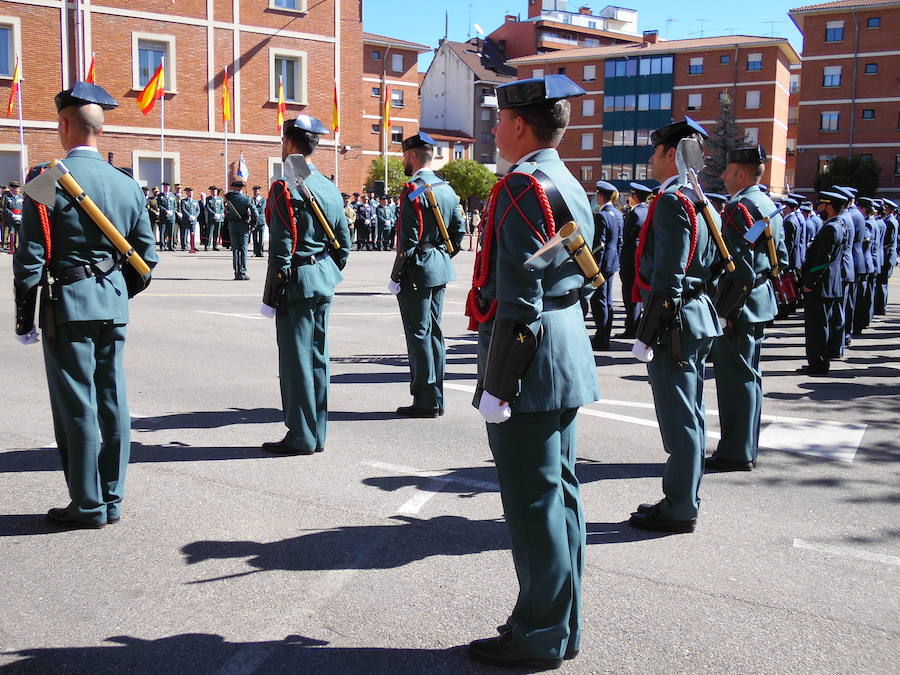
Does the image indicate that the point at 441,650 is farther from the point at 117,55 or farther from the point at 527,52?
the point at 527,52

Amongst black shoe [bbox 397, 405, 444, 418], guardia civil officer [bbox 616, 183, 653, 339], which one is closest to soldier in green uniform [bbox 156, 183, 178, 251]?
guardia civil officer [bbox 616, 183, 653, 339]

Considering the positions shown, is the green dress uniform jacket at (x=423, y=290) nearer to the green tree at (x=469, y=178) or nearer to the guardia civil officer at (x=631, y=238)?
the guardia civil officer at (x=631, y=238)

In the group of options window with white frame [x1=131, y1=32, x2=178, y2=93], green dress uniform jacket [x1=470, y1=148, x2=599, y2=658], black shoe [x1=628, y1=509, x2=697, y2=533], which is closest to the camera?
green dress uniform jacket [x1=470, y1=148, x2=599, y2=658]

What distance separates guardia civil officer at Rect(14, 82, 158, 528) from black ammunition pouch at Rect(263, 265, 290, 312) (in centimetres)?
124

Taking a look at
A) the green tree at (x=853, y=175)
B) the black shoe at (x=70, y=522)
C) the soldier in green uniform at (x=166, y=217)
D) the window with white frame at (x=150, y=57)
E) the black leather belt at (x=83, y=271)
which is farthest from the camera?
the green tree at (x=853, y=175)

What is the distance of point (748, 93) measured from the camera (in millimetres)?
75250

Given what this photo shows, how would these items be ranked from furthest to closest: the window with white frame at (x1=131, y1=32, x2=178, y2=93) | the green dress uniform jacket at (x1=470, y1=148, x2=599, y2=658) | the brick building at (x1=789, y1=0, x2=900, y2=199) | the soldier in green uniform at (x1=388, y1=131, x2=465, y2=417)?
the brick building at (x1=789, y1=0, x2=900, y2=199)
the window with white frame at (x1=131, y1=32, x2=178, y2=93)
the soldier in green uniform at (x1=388, y1=131, x2=465, y2=417)
the green dress uniform jacket at (x1=470, y1=148, x2=599, y2=658)

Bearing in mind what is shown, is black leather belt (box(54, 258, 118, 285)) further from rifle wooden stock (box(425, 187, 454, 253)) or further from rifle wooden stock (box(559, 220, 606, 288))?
rifle wooden stock (box(425, 187, 454, 253))

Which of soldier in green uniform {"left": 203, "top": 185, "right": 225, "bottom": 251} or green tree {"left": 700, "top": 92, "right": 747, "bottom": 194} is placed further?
green tree {"left": 700, "top": 92, "right": 747, "bottom": 194}

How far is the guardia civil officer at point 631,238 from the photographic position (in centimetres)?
1195

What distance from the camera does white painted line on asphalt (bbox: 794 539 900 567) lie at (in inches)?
179

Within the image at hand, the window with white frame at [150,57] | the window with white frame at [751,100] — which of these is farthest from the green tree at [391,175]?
the window with white frame at [751,100]

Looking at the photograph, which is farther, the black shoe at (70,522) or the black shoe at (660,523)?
the black shoe at (660,523)

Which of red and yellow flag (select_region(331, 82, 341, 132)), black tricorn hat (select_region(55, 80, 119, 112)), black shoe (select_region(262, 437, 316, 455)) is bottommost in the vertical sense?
black shoe (select_region(262, 437, 316, 455))
